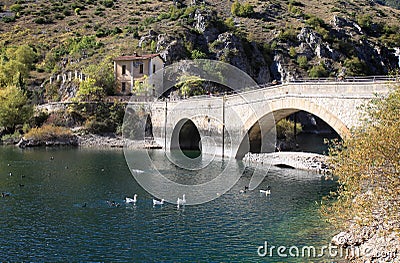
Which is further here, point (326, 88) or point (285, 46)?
point (285, 46)

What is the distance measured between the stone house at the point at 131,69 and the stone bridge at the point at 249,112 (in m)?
12.8

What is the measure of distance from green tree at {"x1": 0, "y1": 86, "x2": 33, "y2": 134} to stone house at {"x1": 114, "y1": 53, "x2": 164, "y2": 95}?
50.5 feet

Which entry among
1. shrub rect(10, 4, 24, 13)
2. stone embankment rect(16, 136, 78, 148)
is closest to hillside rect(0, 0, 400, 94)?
shrub rect(10, 4, 24, 13)

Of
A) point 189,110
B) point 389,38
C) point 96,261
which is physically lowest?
point 96,261

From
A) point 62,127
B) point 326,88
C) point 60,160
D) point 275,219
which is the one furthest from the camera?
point 62,127

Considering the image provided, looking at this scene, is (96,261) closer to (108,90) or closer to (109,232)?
(109,232)

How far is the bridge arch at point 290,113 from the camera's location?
29.7 meters

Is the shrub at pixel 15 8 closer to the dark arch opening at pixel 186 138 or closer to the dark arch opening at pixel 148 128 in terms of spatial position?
the dark arch opening at pixel 148 128

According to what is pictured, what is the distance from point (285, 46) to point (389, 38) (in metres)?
26.6

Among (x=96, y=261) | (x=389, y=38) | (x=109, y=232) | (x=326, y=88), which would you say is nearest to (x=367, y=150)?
(x=96, y=261)

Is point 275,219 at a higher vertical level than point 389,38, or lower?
lower

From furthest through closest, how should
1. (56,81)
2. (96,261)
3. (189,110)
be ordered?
(56,81), (189,110), (96,261)

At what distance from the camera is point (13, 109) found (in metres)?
63.5

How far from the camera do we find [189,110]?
53.8 meters
